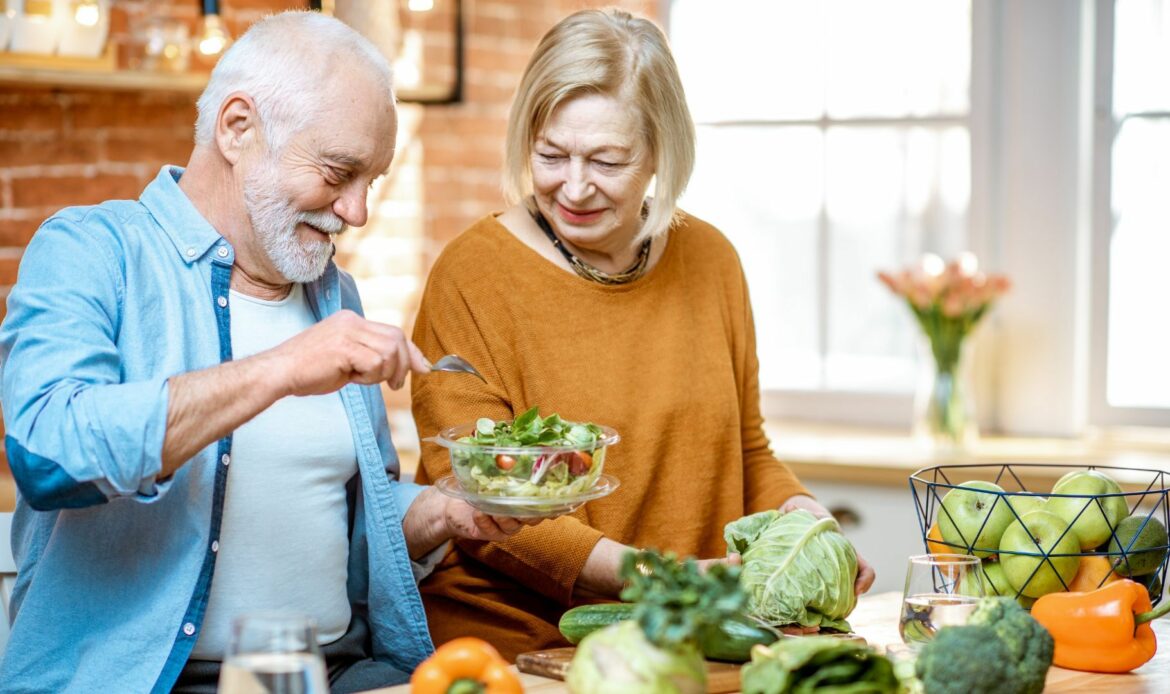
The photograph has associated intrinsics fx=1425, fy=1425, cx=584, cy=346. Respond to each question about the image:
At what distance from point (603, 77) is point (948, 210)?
183 centimetres

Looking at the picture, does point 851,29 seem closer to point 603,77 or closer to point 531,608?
point 603,77

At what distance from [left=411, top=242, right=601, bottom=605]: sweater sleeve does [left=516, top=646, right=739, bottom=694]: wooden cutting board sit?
0.40m

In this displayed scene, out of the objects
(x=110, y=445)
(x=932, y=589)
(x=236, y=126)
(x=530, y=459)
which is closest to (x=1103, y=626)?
(x=932, y=589)

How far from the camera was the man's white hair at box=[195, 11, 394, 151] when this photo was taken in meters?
1.89

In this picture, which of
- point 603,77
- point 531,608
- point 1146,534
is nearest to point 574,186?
point 603,77

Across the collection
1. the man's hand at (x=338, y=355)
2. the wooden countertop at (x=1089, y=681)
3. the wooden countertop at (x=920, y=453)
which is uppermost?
the man's hand at (x=338, y=355)

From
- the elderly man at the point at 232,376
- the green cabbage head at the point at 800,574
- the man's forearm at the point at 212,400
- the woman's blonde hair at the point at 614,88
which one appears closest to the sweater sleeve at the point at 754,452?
the woman's blonde hair at the point at 614,88

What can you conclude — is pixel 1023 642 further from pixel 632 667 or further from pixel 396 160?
pixel 396 160

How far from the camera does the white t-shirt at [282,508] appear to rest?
190cm

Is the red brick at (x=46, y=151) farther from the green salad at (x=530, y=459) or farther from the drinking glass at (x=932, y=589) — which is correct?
the drinking glass at (x=932, y=589)

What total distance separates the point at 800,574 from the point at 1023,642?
1.29 feet

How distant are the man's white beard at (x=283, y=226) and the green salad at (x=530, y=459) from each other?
35 centimetres

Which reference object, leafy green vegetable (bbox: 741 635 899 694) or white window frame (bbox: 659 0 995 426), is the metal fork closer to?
leafy green vegetable (bbox: 741 635 899 694)

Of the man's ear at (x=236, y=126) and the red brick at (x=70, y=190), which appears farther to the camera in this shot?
the red brick at (x=70, y=190)
